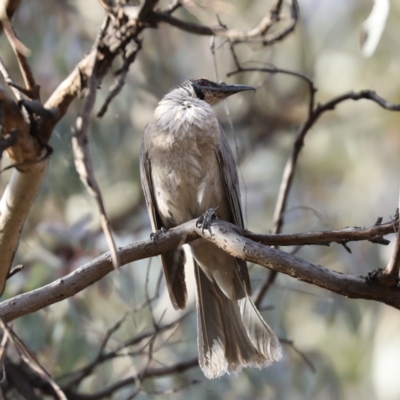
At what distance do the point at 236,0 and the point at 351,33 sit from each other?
0.99 m

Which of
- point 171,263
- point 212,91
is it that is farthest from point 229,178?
point 212,91

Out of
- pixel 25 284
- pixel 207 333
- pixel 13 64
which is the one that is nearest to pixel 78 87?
pixel 207 333

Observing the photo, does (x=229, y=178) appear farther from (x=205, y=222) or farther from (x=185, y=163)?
(x=205, y=222)

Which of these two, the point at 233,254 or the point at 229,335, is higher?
the point at 233,254

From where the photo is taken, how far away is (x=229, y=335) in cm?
310

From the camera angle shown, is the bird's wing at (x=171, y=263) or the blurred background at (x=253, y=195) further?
the blurred background at (x=253, y=195)

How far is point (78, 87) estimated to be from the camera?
2.38m

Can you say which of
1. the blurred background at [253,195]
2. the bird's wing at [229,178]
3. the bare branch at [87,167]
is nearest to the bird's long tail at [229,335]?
the bird's wing at [229,178]

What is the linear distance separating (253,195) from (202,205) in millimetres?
2506

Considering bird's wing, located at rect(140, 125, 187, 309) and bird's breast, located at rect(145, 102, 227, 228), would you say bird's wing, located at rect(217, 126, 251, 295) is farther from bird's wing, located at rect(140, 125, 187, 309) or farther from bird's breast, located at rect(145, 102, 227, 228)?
bird's wing, located at rect(140, 125, 187, 309)

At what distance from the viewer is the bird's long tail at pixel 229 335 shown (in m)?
2.86

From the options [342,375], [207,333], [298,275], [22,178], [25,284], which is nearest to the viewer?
[298,275]

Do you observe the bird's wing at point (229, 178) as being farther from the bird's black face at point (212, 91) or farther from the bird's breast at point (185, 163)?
the bird's black face at point (212, 91)

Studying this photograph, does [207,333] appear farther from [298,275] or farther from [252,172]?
[252,172]
